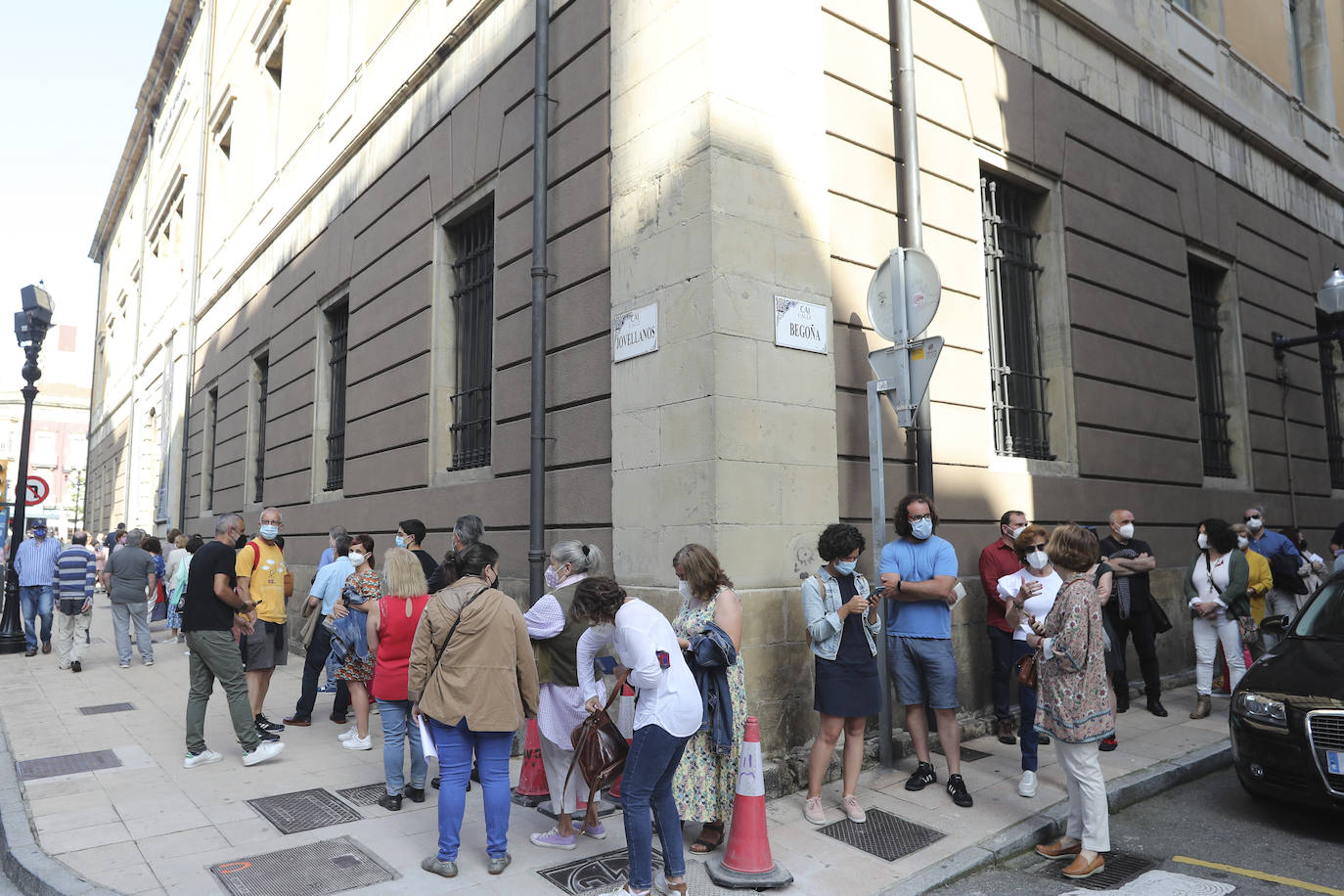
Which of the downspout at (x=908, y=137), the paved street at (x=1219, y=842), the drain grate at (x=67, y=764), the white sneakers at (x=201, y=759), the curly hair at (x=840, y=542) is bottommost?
the paved street at (x=1219, y=842)

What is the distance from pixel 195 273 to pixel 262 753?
18442 millimetres

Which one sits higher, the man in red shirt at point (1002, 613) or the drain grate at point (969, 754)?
the man in red shirt at point (1002, 613)

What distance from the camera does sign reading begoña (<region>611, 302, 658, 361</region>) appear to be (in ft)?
21.0

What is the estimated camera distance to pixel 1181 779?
6254 mm

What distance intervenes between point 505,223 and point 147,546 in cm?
874

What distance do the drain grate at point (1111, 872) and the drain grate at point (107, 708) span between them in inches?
345

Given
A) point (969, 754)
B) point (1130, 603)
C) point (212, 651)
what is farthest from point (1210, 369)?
point (212, 651)

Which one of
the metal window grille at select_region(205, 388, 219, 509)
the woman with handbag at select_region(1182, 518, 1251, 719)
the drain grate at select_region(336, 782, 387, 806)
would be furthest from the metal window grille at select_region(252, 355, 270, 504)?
the woman with handbag at select_region(1182, 518, 1251, 719)

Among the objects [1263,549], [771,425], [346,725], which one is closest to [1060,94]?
[1263,549]

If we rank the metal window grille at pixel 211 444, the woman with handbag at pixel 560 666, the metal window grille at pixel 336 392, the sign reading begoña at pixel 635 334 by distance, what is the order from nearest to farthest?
the woman with handbag at pixel 560 666 → the sign reading begoña at pixel 635 334 → the metal window grille at pixel 336 392 → the metal window grille at pixel 211 444

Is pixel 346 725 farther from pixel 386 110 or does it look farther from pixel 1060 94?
pixel 1060 94

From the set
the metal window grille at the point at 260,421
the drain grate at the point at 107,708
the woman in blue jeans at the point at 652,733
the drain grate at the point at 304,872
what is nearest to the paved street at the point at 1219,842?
the woman in blue jeans at the point at 652,733

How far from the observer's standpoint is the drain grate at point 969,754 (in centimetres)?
663

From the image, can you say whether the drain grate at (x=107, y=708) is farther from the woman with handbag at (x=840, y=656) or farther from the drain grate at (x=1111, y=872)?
the drain grate at (x=1111, y=872)
